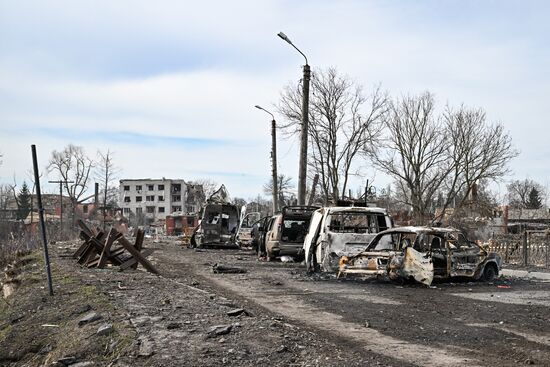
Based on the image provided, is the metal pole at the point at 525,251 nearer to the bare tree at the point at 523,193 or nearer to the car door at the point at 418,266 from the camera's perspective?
the car door at the point at 418,266

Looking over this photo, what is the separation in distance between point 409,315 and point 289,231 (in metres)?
12.7

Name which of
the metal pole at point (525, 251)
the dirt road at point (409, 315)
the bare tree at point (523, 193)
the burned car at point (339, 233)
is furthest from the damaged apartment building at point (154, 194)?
the dirt road at point (409, 315)

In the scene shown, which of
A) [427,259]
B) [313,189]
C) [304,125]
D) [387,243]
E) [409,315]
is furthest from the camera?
[313,189]

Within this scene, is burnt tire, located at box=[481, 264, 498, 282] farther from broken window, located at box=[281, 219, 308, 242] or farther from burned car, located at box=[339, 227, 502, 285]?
broken window, located at box=[281, 219, 308, 242]

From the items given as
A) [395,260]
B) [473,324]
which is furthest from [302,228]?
[473,324]

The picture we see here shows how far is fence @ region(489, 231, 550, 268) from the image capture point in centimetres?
2170

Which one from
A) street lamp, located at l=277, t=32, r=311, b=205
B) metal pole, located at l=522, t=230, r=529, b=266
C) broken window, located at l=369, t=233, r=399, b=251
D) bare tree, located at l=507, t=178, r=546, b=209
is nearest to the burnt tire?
broken window, located at l=369, t=233, r=399, b=251

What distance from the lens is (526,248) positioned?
22.2 meters

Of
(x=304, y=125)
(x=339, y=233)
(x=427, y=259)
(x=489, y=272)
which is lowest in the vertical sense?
(x=489, y=272)

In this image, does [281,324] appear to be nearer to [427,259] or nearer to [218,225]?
[427,259]

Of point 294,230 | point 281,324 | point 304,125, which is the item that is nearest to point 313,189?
point 304,125

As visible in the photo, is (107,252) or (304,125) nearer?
(107,252)

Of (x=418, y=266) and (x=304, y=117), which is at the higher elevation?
(x=304, y=117)

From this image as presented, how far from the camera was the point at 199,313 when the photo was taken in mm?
8133
